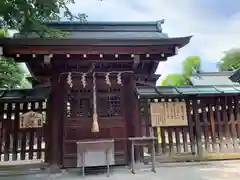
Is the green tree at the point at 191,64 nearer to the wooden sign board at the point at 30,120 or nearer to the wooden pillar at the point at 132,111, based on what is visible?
the wooden pillar at the point at 132,111

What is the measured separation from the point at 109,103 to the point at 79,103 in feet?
2.56

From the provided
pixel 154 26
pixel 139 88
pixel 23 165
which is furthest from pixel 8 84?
pixel 154 26

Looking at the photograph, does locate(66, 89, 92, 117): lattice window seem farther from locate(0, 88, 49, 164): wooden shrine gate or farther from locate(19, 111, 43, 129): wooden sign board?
locate(19, 111, 43, 129): wooden sign board

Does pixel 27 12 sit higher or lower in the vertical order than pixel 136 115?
higher

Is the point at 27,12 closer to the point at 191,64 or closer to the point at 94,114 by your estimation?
the point at 94,114

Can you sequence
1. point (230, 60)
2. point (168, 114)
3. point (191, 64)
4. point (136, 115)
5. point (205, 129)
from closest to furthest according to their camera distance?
point (136, 115) → point (168, 114) → point (205, 129) → point (191, 64) → point (230, 60)

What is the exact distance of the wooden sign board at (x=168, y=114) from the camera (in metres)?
6.37

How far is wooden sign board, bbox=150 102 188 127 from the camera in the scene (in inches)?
251

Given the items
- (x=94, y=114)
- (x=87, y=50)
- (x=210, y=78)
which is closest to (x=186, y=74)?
(x=210, y=78)

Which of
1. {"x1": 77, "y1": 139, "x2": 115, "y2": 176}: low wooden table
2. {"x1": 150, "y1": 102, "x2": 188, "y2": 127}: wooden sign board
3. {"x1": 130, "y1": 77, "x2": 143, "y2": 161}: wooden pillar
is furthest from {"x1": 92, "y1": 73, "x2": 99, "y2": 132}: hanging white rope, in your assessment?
{"x1": 150, "y1": 102, "x2": 188, "y2": 127}: wooden sign board

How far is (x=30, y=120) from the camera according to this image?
597 centimetres

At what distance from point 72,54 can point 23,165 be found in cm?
302

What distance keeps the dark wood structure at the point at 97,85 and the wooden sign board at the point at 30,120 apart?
292 mm

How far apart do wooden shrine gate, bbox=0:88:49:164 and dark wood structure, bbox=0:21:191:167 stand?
239mm
